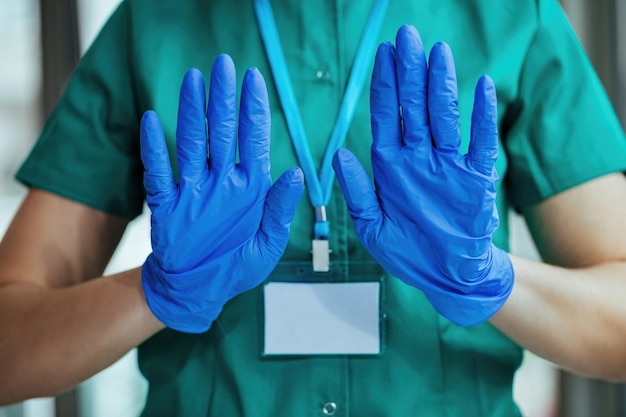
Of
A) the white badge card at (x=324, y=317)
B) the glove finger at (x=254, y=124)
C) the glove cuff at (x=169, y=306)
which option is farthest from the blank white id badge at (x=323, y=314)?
the glove finger at (x=254, y=124)

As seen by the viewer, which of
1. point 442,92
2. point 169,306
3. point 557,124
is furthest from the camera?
point 557,124

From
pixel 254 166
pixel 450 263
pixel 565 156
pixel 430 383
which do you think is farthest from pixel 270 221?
pixel 565 156

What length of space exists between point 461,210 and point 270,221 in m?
0.21

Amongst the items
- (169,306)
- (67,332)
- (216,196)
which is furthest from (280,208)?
(67,332)

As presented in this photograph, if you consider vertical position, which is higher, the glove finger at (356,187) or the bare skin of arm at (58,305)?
the glove finger at (356,187)

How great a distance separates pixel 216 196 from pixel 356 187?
0.50ft

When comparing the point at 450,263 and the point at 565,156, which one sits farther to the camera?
the point at 565,156

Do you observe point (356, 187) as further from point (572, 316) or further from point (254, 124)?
point (572, 316)

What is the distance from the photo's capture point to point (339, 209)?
3.14 feet

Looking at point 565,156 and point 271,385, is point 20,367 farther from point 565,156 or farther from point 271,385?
point 565,156

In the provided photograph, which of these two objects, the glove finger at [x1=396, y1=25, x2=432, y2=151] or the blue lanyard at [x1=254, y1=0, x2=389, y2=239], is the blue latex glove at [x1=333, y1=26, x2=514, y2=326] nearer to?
the glove finger at [x1=396, y1=25, x2=432, y2=151]

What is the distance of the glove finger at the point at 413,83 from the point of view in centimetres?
77

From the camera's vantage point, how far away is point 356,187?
0.79 m

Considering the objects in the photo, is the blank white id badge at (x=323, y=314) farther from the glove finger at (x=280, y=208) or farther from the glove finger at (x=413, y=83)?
the glove finger at (x=413, y=83)
